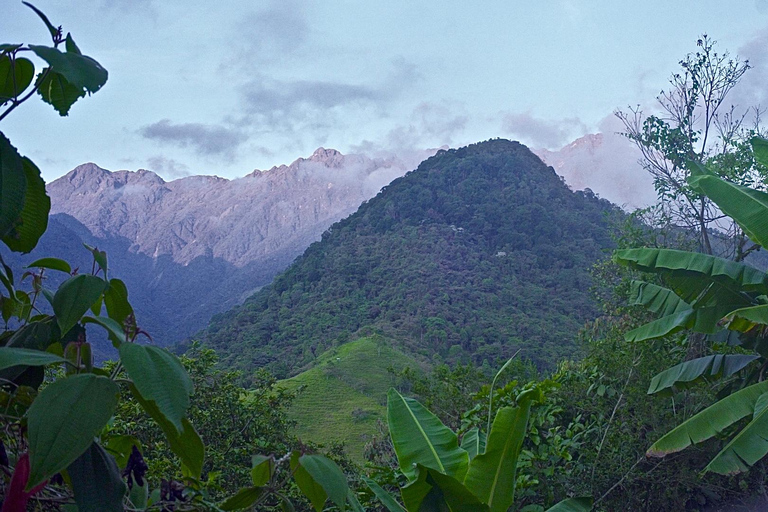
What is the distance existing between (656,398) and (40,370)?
6.07 metres

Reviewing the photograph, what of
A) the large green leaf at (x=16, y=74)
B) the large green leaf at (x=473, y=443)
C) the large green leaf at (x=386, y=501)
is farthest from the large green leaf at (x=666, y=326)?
the large green leaf at (x=16, y=74)

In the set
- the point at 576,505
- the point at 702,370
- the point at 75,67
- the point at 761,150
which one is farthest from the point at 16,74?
the point at 761,150

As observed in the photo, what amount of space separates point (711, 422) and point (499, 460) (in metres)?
3.10

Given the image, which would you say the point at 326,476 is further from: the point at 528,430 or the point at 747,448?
the point at 747,448

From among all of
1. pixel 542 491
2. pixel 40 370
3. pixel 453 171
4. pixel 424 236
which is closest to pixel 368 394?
pixel 542 491

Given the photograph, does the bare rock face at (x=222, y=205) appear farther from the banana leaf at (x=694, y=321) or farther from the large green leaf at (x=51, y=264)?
the large green leaf at (x=51, y=264)

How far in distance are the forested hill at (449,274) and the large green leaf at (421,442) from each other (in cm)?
1461

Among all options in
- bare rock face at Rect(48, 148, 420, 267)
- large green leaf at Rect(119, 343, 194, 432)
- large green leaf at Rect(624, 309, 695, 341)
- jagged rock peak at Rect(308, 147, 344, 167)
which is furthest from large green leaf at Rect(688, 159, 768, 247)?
jagged rock peak at Rect(308, 147, 344, 167)

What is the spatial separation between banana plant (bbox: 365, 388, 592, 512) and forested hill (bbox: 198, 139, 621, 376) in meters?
14.6

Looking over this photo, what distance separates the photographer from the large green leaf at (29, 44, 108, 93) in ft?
2.86

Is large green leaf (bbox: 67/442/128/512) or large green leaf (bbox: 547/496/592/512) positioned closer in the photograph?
large green leaf (bbox: 67/442/128/512)

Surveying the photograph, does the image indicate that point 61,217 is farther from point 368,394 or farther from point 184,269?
point 368,394

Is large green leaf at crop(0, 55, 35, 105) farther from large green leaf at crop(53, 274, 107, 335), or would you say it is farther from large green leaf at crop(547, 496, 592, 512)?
large green leaf at crop(547, 496, 592, 512)

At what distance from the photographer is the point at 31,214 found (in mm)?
1053
